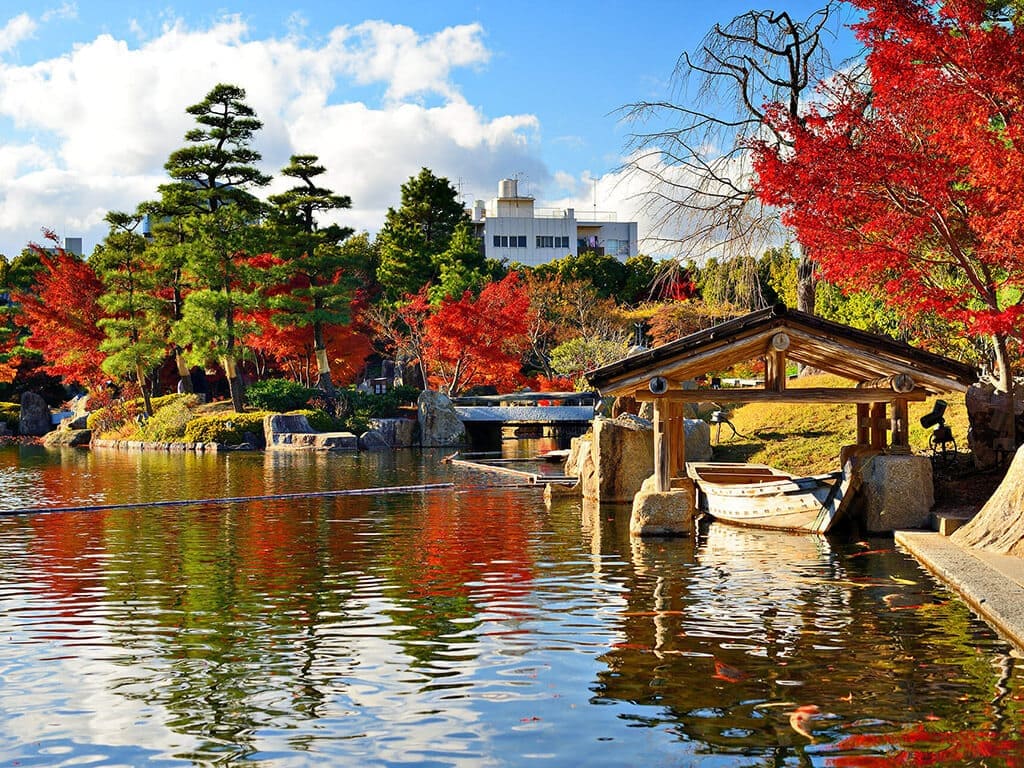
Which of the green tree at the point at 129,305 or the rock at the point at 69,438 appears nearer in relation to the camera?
the green tree at the point at 129,305

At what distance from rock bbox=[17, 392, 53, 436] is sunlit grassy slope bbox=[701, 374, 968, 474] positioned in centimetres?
3791

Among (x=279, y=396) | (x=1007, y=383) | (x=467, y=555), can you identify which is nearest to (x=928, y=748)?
(x=467, y=555)

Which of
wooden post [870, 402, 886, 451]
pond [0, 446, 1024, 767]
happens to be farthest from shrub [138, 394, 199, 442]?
wooden post [870, 402, 886, 451]

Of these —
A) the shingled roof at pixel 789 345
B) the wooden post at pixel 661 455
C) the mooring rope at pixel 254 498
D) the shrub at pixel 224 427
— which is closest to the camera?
the shingled roof at pixel 789 345

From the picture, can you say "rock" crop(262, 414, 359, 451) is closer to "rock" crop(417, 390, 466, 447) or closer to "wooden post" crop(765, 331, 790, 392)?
"rock" crop(417, 390, 466, 447)

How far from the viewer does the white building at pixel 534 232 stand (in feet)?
276

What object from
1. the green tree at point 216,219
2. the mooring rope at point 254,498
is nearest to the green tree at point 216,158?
the green tree at point 216,219

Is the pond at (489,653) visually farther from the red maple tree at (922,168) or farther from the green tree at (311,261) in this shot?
the green tree at (311,261)

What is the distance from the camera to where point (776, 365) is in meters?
16.5

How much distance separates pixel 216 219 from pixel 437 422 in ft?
39.3

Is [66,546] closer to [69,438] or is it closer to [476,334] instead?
[476,334]

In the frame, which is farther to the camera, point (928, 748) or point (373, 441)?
point (373, 441)

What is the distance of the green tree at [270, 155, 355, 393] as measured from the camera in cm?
4503

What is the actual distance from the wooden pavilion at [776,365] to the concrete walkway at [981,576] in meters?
2.35
